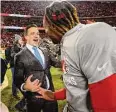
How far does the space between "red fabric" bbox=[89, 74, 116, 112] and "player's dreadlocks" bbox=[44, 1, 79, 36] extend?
175mm

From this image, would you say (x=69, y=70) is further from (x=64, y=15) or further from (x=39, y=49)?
(x=39, y=49)

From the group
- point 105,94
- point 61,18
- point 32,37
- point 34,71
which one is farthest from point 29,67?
point 105,94

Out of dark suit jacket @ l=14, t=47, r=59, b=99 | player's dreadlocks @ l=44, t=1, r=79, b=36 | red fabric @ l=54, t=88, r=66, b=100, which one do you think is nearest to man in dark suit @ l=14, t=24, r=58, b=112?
dark suit jacket @ l=14, t=47, r=59, b=99

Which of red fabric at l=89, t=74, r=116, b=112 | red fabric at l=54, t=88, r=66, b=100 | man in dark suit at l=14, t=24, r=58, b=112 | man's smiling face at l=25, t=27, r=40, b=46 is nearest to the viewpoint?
red fabric at l=89, t=74, r=116, b=112

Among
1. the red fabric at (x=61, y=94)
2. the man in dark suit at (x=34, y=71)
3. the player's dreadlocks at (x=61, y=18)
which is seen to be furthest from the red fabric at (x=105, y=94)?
the man in dark suit at (x=34, y=71)

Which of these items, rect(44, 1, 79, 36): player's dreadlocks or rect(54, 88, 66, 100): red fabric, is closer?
rect(44, 1, 79, 36): player's dreadlocks

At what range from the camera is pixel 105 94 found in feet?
2.08

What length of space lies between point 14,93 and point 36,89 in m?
2.69

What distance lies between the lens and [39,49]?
2338 millimetres

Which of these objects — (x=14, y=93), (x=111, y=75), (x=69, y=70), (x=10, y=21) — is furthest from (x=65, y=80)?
(x=10, y=21)

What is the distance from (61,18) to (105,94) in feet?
0.74

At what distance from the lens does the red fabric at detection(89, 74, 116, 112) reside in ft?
2.08

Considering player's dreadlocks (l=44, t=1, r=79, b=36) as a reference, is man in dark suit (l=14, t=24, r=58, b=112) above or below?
below

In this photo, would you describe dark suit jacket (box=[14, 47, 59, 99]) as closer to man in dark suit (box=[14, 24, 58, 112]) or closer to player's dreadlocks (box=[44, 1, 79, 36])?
man in dark suit (box=[14, 24, 58, 112])
